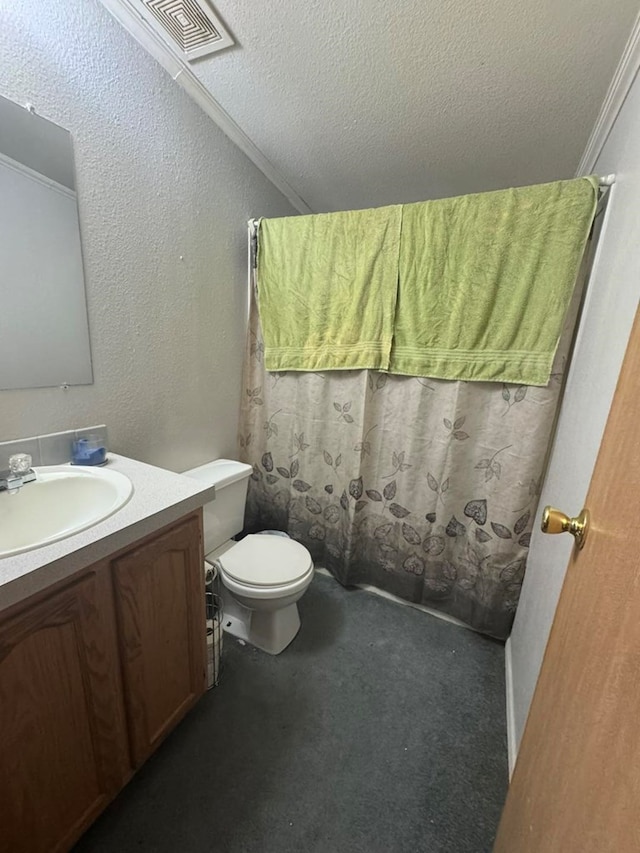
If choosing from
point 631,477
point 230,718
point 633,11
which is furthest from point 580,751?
point 633,11

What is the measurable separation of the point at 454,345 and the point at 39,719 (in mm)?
1623

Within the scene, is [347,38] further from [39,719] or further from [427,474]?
[39,719]

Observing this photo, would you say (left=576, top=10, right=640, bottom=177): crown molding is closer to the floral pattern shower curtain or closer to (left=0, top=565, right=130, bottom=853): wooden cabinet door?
the floral pattern shower curtain

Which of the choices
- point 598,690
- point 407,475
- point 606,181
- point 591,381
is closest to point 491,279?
point 606,181

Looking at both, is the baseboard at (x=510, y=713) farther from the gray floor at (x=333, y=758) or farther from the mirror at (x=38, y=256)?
the mirror at (x=38, y=256)

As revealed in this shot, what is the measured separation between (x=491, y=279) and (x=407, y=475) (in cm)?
89

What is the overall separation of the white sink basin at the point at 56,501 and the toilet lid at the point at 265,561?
1.88 ft

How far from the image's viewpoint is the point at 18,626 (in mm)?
639

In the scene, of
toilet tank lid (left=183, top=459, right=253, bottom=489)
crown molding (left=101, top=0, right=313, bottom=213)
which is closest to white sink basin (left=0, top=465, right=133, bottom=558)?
toilet tank lid (left=183, top=459, right=253, bottom=489)

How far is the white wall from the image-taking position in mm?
847

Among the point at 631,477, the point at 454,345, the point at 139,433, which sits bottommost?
the point at 139,433

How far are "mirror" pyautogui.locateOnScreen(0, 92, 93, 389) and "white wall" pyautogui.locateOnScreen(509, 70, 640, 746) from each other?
155 centimetres

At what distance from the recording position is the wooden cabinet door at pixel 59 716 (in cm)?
65

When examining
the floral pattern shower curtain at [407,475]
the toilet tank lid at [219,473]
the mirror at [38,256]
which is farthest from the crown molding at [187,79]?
the toilet tank lid at [219,473]
